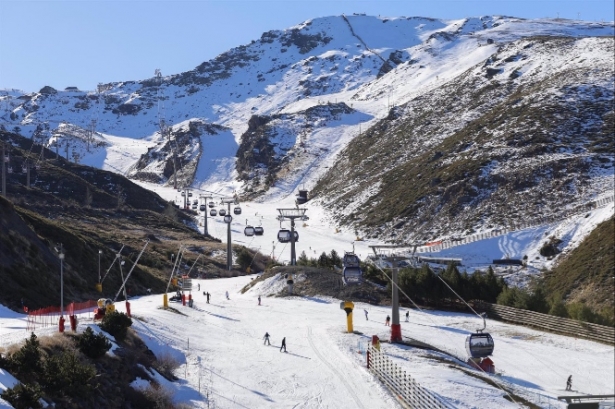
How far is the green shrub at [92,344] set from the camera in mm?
26219

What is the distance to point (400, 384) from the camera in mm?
28438

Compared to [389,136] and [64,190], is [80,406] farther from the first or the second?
[389,136]

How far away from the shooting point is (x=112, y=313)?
101 ft

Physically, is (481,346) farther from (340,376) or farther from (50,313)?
(50,313)

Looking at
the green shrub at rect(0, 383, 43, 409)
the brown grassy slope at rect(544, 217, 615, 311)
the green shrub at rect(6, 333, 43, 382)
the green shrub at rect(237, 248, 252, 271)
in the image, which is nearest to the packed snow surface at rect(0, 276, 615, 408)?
the green shrub at rect(6, 333, 43, 382)

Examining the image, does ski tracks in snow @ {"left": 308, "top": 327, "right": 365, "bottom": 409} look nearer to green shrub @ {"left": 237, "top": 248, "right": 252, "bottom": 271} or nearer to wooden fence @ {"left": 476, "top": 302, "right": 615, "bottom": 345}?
wooden fence @ {"left": 476, "top": 302, "right": 615, "bottom": 345}

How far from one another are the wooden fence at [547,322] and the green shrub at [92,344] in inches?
903

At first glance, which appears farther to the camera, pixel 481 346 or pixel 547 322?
A: pixel 547 322

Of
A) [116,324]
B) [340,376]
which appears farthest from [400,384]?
[116,324]

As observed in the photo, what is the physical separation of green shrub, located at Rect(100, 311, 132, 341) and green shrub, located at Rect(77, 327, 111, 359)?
328 centimetres

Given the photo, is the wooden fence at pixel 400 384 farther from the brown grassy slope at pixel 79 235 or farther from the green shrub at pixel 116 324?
the brown grassy slope at pixel 79 235

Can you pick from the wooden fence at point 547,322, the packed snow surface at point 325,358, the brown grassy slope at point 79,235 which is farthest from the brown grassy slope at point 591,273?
the brown grassy slope at point 79,235

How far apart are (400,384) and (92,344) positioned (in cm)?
1261

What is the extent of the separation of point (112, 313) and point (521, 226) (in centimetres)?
6977
